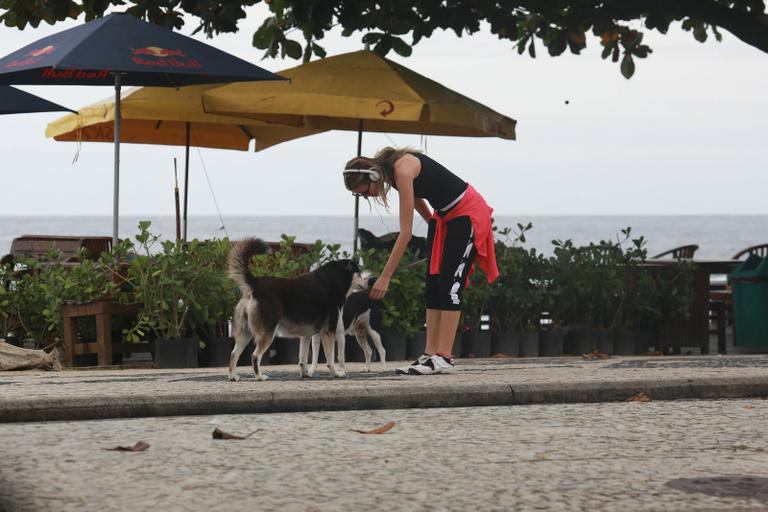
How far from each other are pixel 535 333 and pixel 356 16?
4466mm

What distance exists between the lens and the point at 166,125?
702 inches

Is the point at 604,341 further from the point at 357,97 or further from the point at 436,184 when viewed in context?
the point at 436,184

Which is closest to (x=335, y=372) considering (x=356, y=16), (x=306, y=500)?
(x=306, y=500)

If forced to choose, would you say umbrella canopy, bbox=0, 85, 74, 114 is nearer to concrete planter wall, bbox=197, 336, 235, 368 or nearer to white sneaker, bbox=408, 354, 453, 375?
concrete planter wall, bbox=197, 336, 235, 368

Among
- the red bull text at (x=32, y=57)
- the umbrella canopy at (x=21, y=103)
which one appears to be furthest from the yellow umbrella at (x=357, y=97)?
the umbrella canopy at (x=21, y=103)

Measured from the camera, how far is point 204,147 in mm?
18812

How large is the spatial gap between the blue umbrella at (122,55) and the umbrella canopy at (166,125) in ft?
5.54

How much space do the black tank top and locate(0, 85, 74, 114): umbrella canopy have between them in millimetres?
7059

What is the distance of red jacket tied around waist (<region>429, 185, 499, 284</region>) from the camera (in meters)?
9.32

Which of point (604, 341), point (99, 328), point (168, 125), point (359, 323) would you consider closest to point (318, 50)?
point (168, 125)

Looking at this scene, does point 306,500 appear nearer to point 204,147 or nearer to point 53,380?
point 53,380

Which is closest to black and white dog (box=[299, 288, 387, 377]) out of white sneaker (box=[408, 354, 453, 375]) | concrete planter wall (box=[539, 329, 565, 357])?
white sneaker (box=[408, 354, 453, 375])

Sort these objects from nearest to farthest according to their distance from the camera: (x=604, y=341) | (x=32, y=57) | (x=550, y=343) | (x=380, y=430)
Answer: (x=380, y=430), (x=32, y=57), (x=550, y=343), (x=604, y=341)

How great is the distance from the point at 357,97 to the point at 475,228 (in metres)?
3.87
